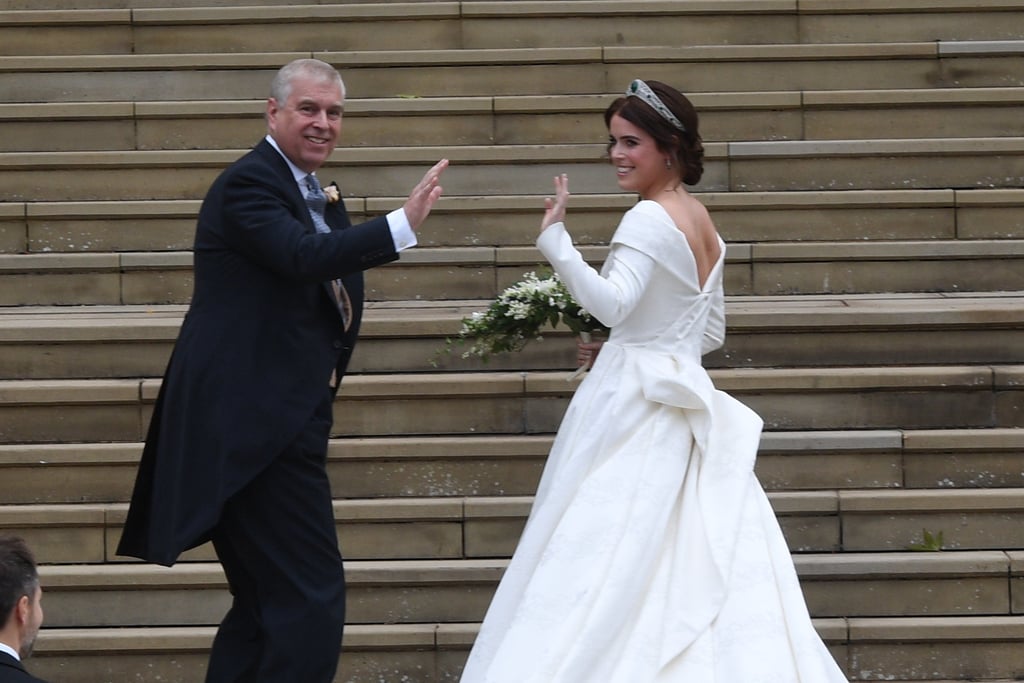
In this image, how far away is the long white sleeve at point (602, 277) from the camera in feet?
15.3

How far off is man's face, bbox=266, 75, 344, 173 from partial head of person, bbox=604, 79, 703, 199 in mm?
905

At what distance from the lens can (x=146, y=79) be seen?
28.6 ft

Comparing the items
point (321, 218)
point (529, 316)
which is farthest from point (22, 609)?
point (529, 316)

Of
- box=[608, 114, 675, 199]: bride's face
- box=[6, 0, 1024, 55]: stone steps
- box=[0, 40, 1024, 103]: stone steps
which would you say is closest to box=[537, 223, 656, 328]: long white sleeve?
box=[608, 114, 675, 199]: bride's face

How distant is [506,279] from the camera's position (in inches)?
298

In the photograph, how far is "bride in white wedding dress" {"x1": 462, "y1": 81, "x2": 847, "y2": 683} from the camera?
4574 millimetres

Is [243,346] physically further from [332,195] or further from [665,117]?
[665,117]

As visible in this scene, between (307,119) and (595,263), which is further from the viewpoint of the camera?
(595,263)

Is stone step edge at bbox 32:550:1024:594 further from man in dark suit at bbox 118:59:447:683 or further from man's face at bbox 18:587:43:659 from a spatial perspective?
man's face at bbox 18:587:43:659

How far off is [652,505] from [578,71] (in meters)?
4.42

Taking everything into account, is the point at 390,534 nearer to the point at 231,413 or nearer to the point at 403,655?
the point at 403,655

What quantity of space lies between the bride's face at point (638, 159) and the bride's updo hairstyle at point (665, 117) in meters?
0.02

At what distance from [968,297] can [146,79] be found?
4616mm

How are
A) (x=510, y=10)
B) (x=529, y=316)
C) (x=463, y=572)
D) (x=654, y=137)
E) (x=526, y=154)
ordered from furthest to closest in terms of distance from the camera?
(x=510, y=10), (x=526, y=154), (x=463, y=572), (x=529, y=316), (x=654, y=137)
